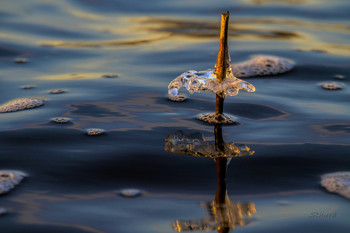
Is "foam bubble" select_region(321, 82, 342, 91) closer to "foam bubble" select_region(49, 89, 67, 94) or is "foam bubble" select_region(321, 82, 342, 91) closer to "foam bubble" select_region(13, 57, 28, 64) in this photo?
"foam bubble" select_region(49, 89, 67, 94)

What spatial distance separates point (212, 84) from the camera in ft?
7.59

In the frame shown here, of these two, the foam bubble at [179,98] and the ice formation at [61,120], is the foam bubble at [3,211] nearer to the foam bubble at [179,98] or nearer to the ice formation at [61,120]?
the ice formation at [61,120]

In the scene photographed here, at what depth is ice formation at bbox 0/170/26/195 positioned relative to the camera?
195 cm

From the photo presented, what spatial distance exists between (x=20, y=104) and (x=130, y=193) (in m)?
1.15

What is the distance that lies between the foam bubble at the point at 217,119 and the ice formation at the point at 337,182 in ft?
2.03

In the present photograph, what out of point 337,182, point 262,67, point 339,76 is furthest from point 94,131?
point 339,76

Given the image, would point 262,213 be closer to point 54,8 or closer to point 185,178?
point 185,178

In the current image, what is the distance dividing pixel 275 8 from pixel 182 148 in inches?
132

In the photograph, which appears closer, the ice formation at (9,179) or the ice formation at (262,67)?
the ice formation at (9,179)

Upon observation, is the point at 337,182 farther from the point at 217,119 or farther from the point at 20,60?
the point at 20,60

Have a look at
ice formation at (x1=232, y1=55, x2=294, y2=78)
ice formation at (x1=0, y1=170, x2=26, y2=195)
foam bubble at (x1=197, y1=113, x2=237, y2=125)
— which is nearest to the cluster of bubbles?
ice formation at (x1=232, y1=55, x2=294, y2=78)

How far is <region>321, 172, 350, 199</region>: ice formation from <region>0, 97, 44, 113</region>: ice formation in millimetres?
1532

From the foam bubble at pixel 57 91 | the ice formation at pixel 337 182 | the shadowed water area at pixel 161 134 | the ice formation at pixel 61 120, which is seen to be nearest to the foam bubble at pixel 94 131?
the shadowed water area at pixel 161 134

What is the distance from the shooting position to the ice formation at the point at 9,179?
1952 mm
